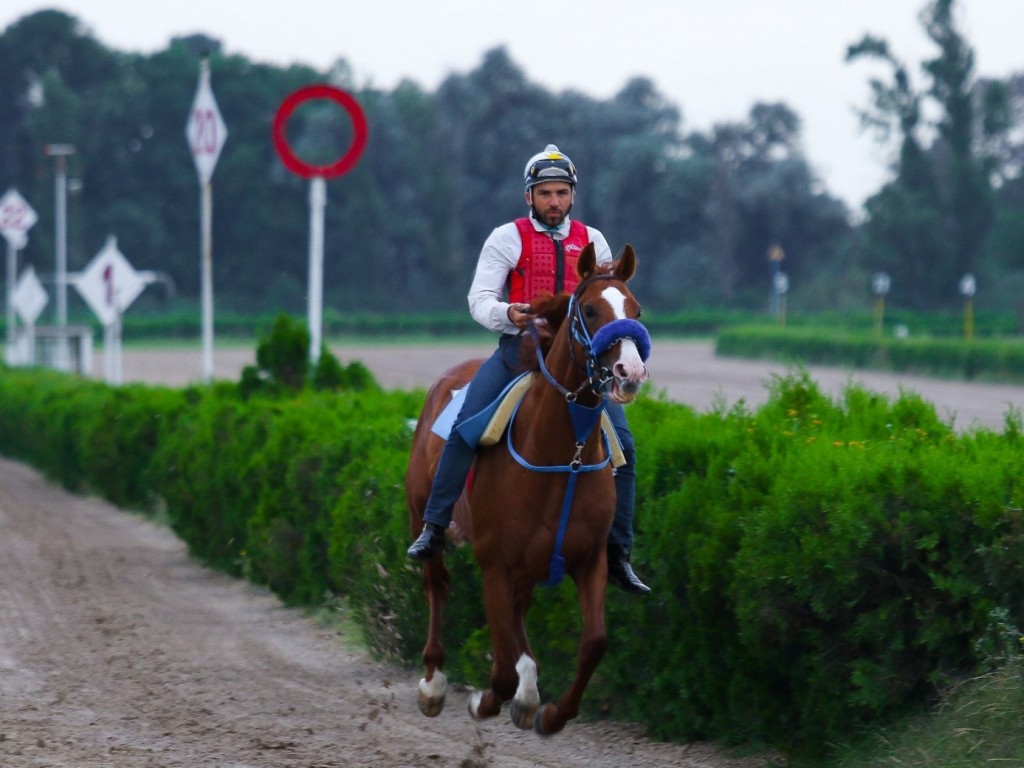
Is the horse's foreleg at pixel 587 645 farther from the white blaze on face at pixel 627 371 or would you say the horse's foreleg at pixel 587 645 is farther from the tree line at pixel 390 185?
the tree line at pixel 390 185

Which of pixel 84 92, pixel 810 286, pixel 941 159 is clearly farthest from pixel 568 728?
pixel 84 92

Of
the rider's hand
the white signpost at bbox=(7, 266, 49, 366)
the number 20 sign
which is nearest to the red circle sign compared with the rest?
the number 20 sign

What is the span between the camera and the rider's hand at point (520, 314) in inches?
254

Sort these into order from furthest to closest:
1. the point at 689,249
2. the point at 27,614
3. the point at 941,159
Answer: the point at 689,249
the point at 941,159
the point at 27,614

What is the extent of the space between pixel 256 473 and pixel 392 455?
2.68 m

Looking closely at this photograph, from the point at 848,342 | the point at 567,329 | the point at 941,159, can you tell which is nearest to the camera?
the point at 567,329

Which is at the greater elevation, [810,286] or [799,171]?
[799,171]

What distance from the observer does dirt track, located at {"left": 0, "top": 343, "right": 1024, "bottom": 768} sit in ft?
22.9

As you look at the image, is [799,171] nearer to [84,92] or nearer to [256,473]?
[84,92]

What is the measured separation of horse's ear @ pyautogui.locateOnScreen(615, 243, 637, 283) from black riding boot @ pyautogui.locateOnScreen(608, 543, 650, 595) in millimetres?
1166

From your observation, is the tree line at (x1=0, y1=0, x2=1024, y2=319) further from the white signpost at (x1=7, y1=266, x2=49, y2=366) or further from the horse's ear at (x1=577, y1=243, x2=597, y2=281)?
the horse's ear at (x1=577, y1=243, x2=597, y2=281)

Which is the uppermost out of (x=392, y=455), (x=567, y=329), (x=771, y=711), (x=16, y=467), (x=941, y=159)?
(x=941, y=159)

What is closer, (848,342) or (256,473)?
(256,473)

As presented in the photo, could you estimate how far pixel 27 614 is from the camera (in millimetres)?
10742
